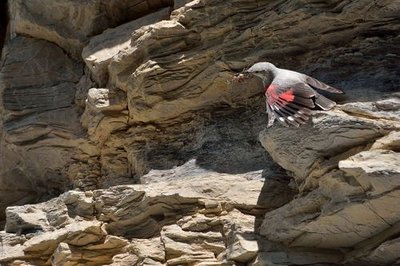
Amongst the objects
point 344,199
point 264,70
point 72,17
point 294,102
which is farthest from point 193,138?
point 72,17

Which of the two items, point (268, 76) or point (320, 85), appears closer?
point (320, 85)

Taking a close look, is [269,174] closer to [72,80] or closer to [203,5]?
[203,5]

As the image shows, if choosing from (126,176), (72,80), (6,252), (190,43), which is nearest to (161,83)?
(190,43)

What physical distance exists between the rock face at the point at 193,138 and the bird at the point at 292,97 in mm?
165

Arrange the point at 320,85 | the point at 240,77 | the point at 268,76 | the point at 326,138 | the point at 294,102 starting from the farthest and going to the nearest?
the point at 240,77 < the point at 268,76 < the point at 320,85 < the point at 294,102 < the point at 326,138

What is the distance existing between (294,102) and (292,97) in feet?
0.31

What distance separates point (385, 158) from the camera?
734 cm

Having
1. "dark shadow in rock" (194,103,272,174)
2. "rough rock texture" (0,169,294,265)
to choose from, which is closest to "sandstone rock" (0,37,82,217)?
"rough rock texture" (0,169,294,265)

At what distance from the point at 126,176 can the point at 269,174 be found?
9.56 feet

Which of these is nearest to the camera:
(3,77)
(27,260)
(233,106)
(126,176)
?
(27,260)

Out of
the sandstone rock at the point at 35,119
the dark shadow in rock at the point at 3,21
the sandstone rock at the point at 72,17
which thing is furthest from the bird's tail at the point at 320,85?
the dark shadow in rock at the point at 3,21

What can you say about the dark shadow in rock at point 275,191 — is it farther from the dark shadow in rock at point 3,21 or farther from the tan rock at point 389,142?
the dark shadow in rock at point 3,21

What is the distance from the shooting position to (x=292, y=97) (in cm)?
834

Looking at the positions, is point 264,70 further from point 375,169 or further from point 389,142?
point 375,169
